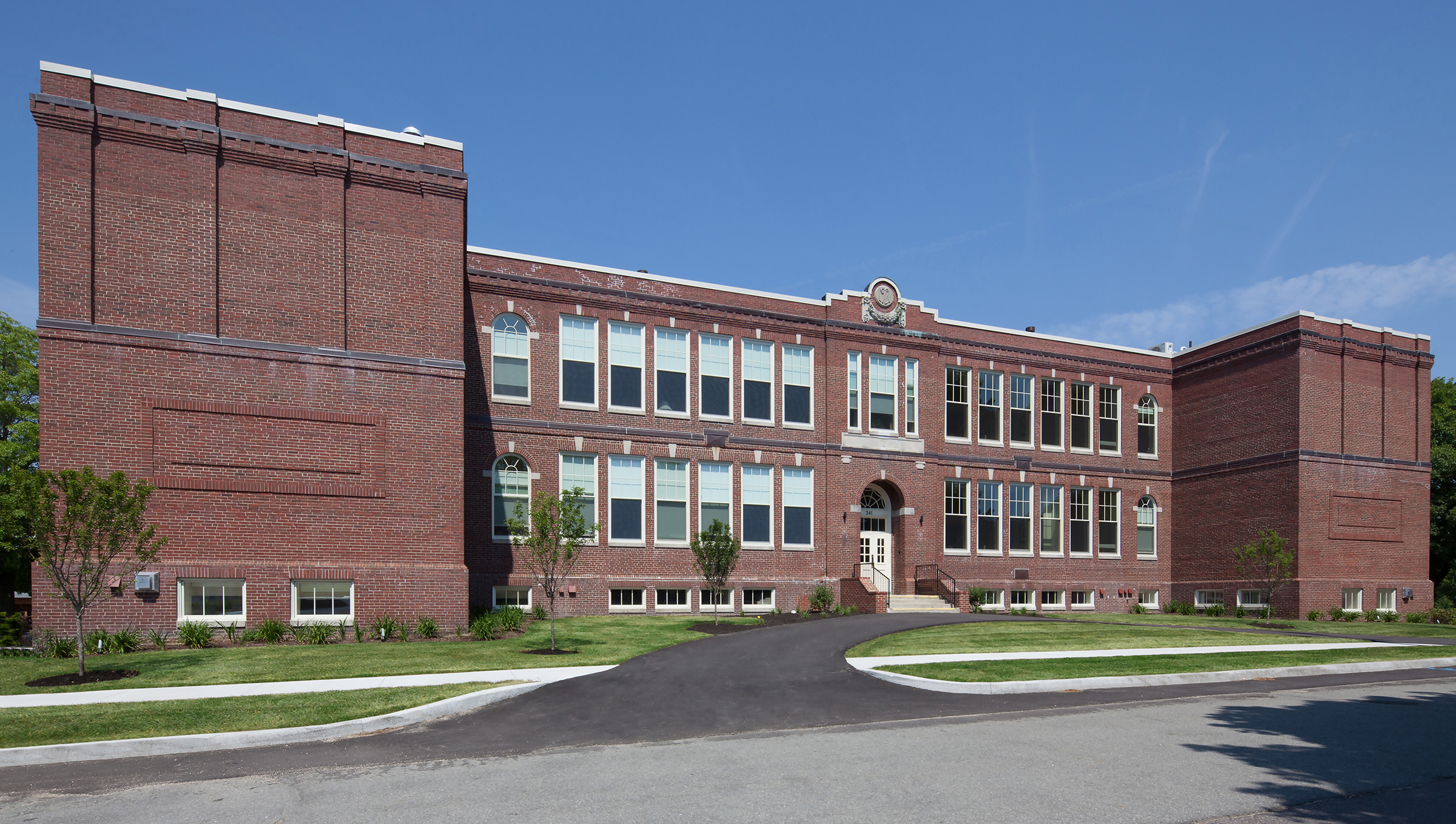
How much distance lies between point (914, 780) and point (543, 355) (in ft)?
69.1

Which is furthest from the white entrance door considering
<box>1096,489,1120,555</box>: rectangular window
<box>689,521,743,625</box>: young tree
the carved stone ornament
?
<box>1096,489,1120,555</box>: rectangular window

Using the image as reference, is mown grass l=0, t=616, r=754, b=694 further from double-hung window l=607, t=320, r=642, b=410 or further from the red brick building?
double-hung window l=607, t=320, r=642, b=410

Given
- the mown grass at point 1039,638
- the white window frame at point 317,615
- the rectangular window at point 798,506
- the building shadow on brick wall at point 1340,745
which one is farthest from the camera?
the rectangular window at point 798,506

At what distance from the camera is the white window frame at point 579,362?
1110 inches

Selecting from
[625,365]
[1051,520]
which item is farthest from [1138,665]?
[1051,520]

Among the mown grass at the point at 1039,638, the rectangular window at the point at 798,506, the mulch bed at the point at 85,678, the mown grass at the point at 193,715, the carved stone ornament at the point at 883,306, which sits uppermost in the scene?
the carved stone ornament at the point at 883,306

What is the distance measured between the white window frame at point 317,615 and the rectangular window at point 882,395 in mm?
17887

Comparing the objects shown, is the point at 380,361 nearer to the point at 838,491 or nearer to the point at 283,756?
the point at 283,756

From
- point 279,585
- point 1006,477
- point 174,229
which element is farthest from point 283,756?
point 1006,477

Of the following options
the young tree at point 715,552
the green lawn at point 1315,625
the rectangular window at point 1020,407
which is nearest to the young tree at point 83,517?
the young tree at point 715,552

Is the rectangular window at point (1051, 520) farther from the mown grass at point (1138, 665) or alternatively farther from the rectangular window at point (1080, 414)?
the mown grass at point (1138, 665)

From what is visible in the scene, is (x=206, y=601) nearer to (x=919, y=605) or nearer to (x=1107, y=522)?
(x=919, y=605)

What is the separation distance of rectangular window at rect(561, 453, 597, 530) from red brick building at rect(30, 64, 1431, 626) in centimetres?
10

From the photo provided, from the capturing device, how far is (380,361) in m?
21.6
